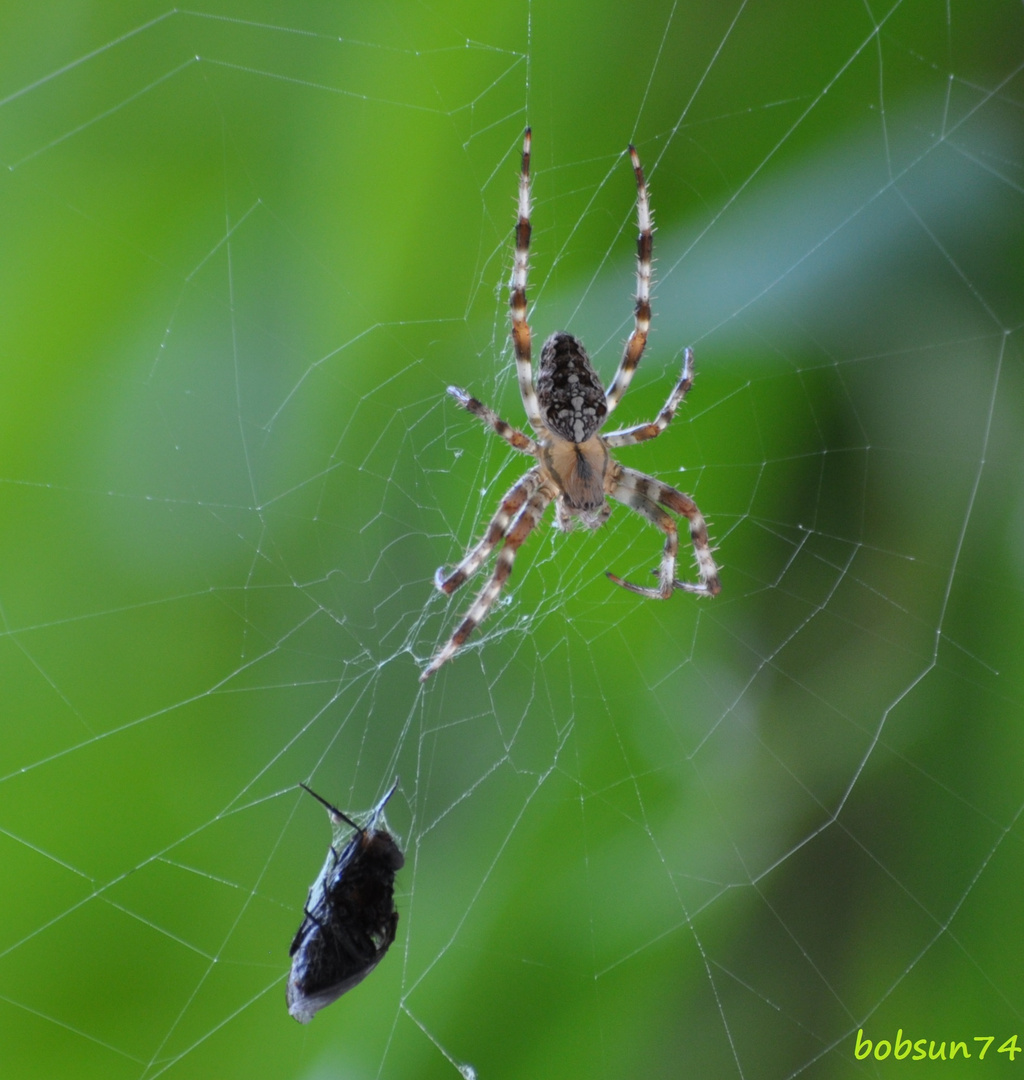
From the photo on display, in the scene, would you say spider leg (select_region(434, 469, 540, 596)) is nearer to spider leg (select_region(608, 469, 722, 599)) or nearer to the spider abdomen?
the spider abdomen

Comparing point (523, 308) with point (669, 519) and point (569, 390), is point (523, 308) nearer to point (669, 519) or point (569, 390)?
point (569, 390)

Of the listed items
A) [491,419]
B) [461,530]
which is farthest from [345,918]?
[491,419]

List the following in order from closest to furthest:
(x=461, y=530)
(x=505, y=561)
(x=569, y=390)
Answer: (x=461, y=530)
(x=569, y=390)
(x=505, y=561)

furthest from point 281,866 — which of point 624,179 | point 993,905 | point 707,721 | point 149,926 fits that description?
point 624,179

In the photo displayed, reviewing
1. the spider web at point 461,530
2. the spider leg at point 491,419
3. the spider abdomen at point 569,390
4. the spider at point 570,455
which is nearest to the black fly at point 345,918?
the spider web at point 461,530

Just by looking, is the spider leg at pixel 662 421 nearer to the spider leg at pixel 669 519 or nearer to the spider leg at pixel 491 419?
the spider leg at pixel 669 519
